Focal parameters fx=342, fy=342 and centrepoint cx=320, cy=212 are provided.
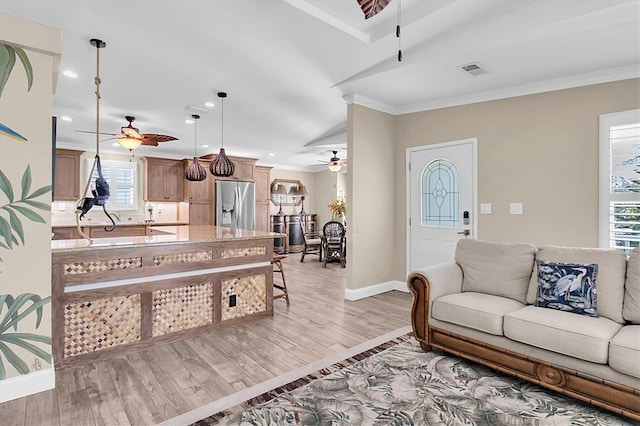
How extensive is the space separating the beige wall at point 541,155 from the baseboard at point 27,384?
441 cm

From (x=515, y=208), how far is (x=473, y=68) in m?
→ 1.69

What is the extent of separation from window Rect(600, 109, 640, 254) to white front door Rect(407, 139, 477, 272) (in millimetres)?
1261

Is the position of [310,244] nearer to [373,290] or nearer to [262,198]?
[262,198]

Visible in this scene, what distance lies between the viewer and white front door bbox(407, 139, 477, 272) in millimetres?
4387

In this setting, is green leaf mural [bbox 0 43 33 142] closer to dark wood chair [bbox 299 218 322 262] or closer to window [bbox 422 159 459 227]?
window [bbox 422 159 459 227]

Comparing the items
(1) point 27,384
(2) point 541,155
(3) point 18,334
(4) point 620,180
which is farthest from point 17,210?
(4) point 620,180

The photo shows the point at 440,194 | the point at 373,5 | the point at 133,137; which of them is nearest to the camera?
the point at 373,5

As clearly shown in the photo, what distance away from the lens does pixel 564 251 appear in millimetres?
2693

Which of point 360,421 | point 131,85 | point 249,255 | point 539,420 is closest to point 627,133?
point 539,420

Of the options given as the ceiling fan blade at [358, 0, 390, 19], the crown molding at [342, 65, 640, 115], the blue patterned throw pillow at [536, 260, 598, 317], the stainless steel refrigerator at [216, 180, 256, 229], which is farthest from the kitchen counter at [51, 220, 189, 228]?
the blue patterned throw pillow at [536, 260, 598, 317]

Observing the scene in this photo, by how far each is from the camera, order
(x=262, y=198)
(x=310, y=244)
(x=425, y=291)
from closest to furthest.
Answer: (x=425, y=291), (x=310, y=244), (x=262, y=198)

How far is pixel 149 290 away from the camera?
10.0 ft

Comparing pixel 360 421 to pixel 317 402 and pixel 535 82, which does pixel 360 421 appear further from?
pixel 535 82

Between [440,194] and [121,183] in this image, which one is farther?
[121,183]
